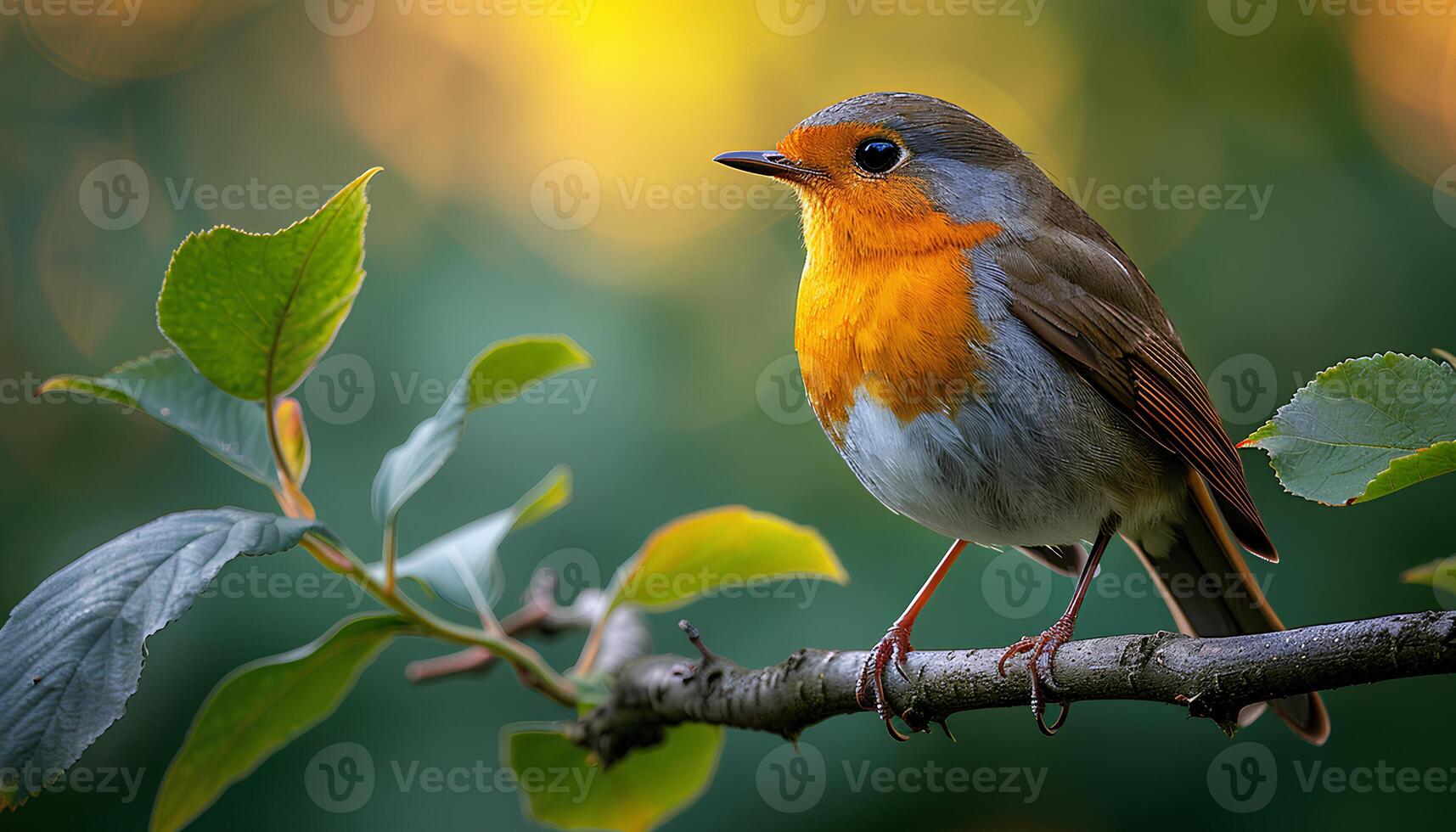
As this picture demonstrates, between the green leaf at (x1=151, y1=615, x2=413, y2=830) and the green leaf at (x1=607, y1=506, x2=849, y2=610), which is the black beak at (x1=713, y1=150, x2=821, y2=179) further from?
the green leaf at (x1=151, y1=615, x2=413, y2=830)

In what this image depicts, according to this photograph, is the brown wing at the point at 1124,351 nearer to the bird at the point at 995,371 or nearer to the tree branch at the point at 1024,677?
the bird at the point at 995,371

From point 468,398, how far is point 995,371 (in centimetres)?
92

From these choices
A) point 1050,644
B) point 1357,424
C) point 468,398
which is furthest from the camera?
point 468,398

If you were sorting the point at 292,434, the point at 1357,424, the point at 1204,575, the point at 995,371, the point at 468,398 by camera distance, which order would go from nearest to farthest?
the point at 1357,424
the point at 468,398
the point at 292,434
the point at 995,371
the point at 1204,575

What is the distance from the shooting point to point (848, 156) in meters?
2.29

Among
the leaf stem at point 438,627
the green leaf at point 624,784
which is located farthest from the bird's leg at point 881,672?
the leaf stem at point 438,627

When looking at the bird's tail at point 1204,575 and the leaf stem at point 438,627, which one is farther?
the bird's tail at point 1204,575

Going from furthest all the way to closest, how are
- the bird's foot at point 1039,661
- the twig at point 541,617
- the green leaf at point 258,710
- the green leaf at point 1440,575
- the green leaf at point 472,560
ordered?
the twig at point 541,617 → the green leaf at point 472,560 → the green leaf at point 258,710 → the bird's foot at point 1039,661 → the green leaf at point 1440,575

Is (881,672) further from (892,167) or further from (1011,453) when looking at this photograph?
(892,167)

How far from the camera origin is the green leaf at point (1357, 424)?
1.14 metres

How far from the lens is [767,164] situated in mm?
2250

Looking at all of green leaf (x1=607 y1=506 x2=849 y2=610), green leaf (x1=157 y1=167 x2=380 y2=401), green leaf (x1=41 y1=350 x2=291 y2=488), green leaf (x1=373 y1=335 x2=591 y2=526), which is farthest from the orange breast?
green leaf (x1=41 y1=350 x2=291 y2=488)

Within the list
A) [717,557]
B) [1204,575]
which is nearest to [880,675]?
[717,557]

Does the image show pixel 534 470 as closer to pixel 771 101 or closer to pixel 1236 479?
pixel 771 101
